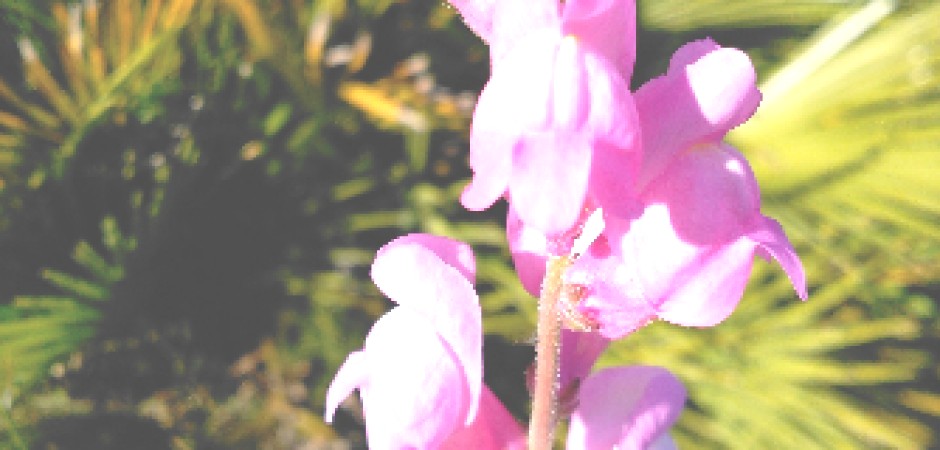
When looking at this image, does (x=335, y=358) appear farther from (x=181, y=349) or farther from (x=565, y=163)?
(x=565, y=163)

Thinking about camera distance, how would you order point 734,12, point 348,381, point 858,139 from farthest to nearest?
point 734,12, point 858,139, point 348,381

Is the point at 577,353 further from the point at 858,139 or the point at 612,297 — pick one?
the point at 858,139

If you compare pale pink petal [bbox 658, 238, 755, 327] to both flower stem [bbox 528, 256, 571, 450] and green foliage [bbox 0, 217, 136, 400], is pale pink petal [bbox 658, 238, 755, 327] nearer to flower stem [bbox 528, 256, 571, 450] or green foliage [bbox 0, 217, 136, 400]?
flower stem [bbox 528, 256, 571, 450]

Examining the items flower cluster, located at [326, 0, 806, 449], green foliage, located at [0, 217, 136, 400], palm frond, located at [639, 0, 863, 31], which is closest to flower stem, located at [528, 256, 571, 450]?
flower cluster, located at [326, 0, 806, 449]

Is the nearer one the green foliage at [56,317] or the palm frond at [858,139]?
the green foliage at [56,317]

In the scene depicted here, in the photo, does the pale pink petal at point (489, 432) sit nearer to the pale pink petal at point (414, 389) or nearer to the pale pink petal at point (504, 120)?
the pale pink petal at point (414, 389)

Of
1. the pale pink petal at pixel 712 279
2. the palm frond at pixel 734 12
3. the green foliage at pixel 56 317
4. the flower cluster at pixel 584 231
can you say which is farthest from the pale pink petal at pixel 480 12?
the palm frond at pixel 734 12

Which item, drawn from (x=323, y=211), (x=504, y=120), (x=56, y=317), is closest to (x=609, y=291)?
(x=504, y=120)
